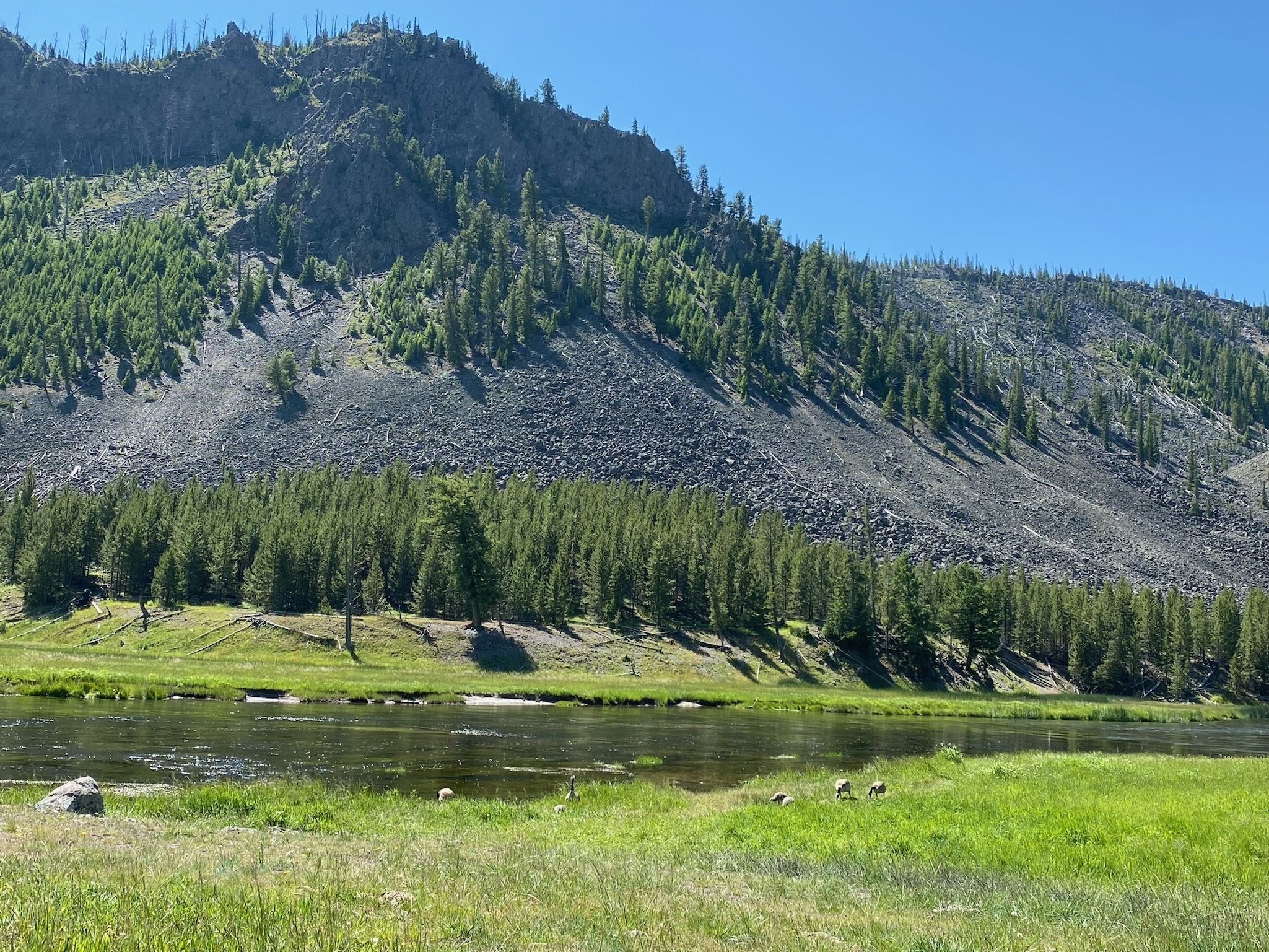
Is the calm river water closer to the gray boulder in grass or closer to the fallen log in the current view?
the gray boulder in grass

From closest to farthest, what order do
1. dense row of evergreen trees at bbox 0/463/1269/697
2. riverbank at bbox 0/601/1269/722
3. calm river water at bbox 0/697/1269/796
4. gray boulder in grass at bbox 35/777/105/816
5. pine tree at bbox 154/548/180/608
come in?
gray boulder in grass at bbox 35/777/105/816 → calm river water at bbox 0/697/1269/796 → riverbank at bbox 0/601/1269/722 → pine tree at bbox 154/548/180/608 → dense row of evergreen trees at bbox 0/463/1269/697

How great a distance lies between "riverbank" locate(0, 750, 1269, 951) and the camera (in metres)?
11.5

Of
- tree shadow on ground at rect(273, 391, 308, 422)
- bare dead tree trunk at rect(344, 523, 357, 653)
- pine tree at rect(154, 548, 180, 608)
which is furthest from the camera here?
tree shadow on ground at rect(273, 391, 308, 422)

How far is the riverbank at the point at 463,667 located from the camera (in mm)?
72375

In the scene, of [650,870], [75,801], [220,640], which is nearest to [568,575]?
[220,640]

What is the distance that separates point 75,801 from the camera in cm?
2297

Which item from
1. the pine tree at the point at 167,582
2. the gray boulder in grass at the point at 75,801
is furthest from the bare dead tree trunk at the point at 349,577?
the gray boulder in grass at the point at 75,801

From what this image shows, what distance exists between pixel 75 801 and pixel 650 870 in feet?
52.2

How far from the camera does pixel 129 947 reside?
938 cm

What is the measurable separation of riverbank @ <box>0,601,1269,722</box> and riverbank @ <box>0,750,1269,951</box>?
46.2m

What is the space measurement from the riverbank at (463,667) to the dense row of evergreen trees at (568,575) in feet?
21.9

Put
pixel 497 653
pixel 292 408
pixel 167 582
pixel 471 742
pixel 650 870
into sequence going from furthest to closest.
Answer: pixel 292 408 → pixel 167 582 → pixel 497 653 → pixel 471 742 → pixel 650 870

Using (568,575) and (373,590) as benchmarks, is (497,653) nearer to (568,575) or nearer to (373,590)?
(373,590)

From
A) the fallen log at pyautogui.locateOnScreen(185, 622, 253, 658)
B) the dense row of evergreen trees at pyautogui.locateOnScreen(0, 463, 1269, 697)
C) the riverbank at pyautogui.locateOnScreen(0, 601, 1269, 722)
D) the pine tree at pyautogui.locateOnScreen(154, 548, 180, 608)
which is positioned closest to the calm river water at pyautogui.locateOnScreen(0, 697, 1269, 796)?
the riverbank at pyautogui.locateOnScreen(0, 601, 1269, 722)
